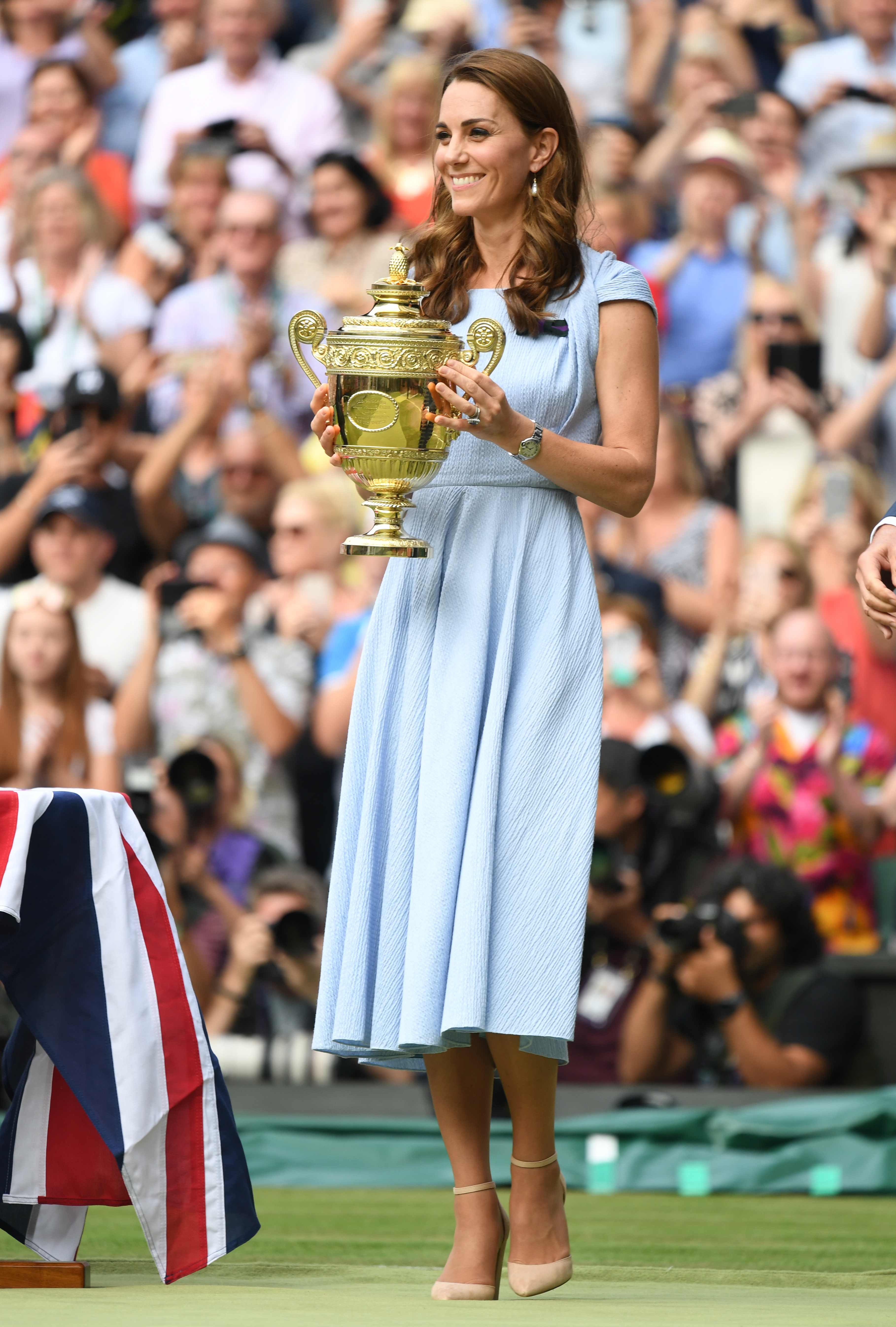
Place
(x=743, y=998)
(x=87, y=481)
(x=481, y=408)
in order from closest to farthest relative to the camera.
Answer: (x=481, y=408), (x=743, y=998), (x=87, y=481)

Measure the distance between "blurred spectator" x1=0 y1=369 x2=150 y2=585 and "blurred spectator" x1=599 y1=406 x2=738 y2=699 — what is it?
71.7 inches

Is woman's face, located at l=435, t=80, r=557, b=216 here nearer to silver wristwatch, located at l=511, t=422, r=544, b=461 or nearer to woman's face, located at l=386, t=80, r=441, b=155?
silver wristwatch, located at l=511, t=422, r=544, b=461

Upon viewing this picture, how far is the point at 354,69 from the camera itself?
8477 millimetres

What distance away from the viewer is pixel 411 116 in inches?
324

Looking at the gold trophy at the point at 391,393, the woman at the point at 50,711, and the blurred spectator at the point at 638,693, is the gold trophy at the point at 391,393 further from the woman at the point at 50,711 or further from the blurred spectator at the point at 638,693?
the woman at the point at 50,711

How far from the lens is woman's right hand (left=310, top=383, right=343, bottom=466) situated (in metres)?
2.89

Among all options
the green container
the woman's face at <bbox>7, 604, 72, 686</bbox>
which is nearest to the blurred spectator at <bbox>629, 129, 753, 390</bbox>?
the woman's face at <bbox>7, 604, 72, 686</bbox>

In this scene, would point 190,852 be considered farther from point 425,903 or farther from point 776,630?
point 425,903

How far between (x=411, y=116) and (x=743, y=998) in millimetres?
4050

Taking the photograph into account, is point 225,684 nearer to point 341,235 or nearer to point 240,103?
point 341,235

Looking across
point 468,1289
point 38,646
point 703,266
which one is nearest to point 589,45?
point 703,266

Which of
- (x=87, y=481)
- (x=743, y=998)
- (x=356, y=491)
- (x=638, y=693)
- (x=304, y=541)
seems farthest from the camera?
(x=87, y=481)

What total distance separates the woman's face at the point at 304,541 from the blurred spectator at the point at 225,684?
111 mm

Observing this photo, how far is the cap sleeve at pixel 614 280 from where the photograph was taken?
116 inches
